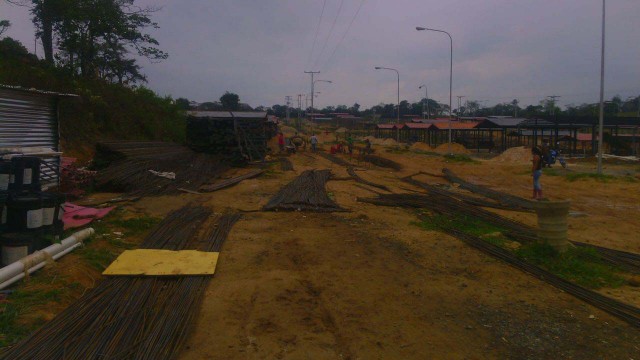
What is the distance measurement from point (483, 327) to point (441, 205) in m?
7.83

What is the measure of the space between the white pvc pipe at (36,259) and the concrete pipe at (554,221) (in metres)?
7.48

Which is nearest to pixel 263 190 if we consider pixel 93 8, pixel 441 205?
pixel 441 205

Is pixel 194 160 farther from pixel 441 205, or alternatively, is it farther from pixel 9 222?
pixel 9 222

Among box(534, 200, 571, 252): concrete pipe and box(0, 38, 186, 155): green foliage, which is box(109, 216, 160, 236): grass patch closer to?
box(534, 200, 571, 252): concrete pipe

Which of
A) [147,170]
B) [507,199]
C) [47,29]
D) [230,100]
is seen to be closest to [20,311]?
[147,170]

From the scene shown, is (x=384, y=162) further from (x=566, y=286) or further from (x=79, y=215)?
(x=566, y=286)

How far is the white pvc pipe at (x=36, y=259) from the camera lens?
558 cm

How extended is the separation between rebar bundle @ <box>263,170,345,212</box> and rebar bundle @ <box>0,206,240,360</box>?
5.60 meters

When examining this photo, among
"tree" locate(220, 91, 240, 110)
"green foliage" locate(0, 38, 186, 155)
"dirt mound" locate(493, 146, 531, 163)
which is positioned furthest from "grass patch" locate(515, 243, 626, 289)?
"tree" locate(220, 91, 240, 110)

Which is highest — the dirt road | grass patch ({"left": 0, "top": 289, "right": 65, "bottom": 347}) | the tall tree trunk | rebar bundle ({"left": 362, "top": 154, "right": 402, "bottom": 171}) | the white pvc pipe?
the tall tree trunk

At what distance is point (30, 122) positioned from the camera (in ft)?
41.6

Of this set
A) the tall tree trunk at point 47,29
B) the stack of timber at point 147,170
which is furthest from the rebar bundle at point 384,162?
the tall tree trunk at point 47,29

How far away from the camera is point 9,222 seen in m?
6.61

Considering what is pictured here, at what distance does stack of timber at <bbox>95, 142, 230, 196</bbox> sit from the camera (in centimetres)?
1316
